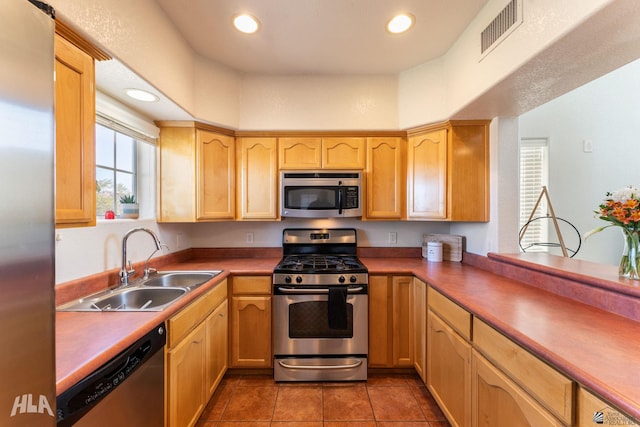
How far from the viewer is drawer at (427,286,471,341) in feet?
4.69

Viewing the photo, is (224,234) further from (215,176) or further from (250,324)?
(250,324)

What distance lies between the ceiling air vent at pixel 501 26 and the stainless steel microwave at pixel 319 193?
49.0 inches

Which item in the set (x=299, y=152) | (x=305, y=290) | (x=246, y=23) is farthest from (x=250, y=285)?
(x=246, y=23)

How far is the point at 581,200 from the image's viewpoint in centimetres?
339

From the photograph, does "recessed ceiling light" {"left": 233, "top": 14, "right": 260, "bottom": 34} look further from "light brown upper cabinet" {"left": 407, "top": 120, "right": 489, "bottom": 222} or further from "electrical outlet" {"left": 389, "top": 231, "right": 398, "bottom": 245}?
"electrical outlet" {"left": 389, "top": 231, "right": 398, "bottom": 245}

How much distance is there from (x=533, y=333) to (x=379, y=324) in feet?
4.29

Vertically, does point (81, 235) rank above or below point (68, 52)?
below

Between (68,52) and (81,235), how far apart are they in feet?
3.13

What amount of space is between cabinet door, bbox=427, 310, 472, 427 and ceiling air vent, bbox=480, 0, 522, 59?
1688 millimetres

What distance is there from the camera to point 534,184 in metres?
3.53

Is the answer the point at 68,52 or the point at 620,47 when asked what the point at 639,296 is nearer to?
the point at 620,47

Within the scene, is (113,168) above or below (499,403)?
above

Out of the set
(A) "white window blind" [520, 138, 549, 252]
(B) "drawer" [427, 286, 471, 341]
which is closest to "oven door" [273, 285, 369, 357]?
(B) "drawer" [427, 286, 471, 341]

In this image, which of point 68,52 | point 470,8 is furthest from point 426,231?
point 68,52
